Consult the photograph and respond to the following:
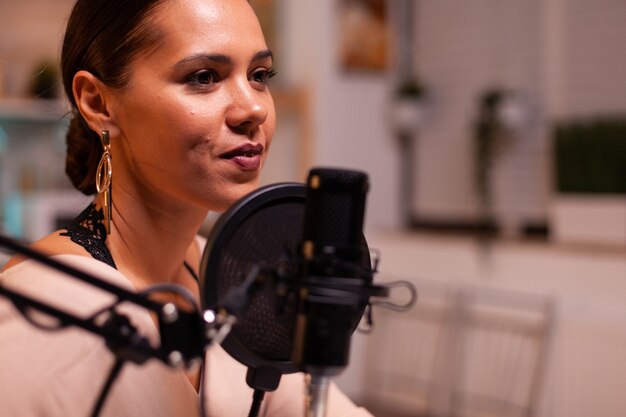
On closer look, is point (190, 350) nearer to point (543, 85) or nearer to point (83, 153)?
point (83, 153)

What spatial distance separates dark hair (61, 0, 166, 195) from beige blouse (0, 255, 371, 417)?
22 cm

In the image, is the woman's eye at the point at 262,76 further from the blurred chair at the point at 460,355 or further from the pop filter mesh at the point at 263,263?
the blurred chair at the point at 460,355

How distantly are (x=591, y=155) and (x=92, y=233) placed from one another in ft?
8.43

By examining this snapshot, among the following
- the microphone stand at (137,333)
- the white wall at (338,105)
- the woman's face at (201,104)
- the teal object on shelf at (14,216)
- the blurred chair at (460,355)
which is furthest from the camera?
the white wall at (338,105)

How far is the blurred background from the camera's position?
10.1 ft

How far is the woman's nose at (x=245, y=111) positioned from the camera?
824mm

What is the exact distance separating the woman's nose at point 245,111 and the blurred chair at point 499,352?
2351mm

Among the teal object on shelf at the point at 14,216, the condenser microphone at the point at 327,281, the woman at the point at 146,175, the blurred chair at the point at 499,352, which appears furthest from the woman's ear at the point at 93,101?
the teal object on shelf at the point at 14,216

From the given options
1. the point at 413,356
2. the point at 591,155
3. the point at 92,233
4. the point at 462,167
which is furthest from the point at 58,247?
the point at 462,167

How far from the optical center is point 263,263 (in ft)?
2.14

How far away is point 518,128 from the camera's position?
144 inches

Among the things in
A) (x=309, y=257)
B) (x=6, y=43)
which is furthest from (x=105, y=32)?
(x=6, y=43)

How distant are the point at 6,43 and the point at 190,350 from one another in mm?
4132

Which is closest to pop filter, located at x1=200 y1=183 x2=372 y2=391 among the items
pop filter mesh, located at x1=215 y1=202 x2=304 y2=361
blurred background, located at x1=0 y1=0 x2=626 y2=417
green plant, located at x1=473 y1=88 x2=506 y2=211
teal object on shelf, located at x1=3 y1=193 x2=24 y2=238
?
pop filter mesh, located at x1=215 y1=202 x2=304 y2=361
